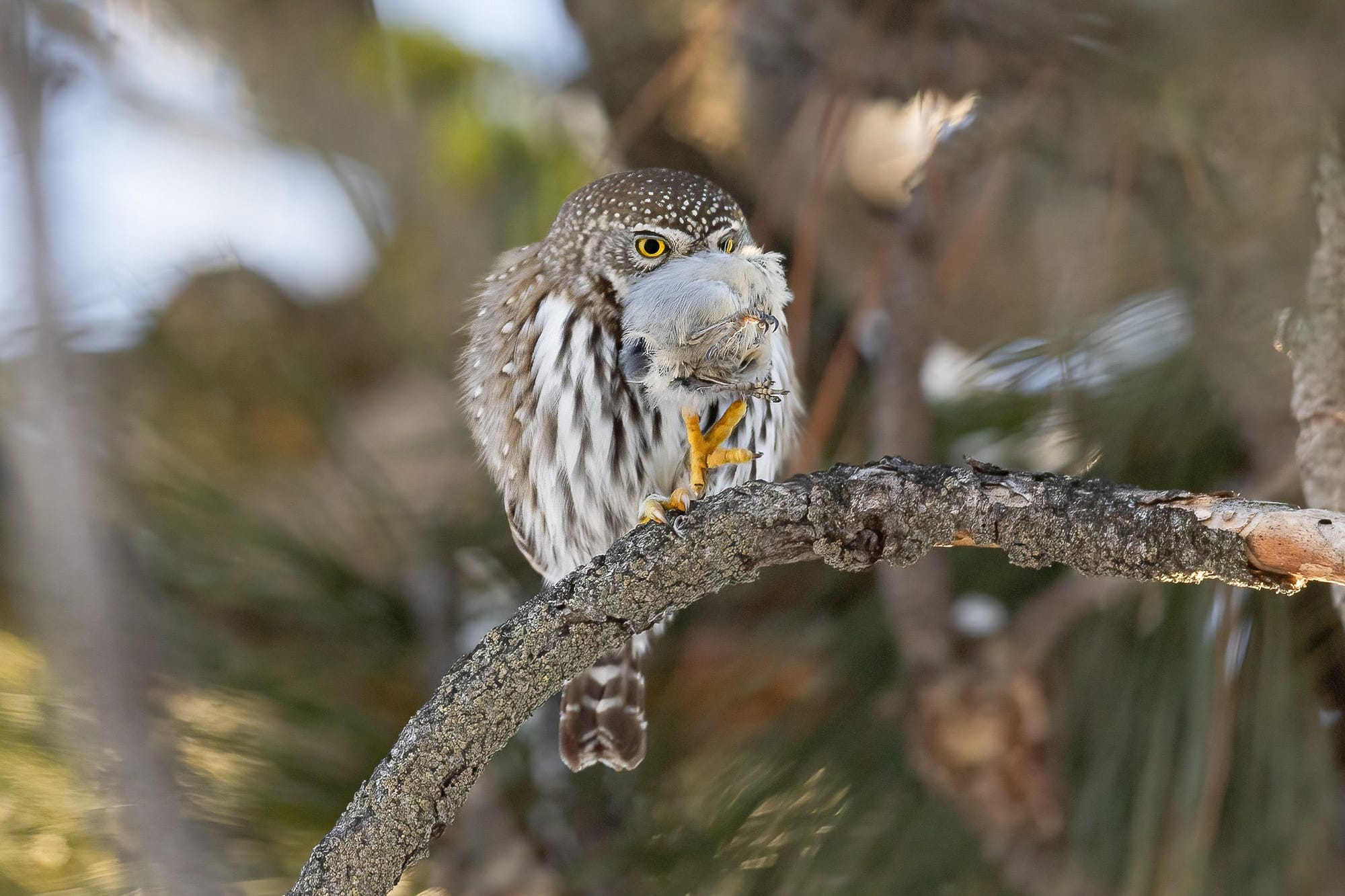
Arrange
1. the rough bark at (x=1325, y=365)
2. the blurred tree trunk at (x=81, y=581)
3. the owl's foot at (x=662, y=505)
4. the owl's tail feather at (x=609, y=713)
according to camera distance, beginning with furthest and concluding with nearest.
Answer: the owl's tail feather at (x=609, y=713) → the blurred tree trunk at (x=81, y=581) → the owl's foot at (x=662, y=505) → the rough bark at (x=1325, y=365)

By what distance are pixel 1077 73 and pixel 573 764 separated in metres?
Result: 1.47

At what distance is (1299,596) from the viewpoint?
1859mm

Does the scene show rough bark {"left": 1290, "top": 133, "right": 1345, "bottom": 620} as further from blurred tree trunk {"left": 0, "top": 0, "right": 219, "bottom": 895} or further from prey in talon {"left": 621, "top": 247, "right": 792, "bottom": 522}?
blurred tree trunk {"left": 0, "top": 0, "right": 219, "bottom": 895}

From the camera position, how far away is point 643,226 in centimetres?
213

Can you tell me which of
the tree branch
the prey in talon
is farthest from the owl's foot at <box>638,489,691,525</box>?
the tree branch

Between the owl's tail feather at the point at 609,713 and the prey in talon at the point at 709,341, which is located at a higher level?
the prey in talon at the point at 709,341

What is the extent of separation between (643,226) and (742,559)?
2.73ft

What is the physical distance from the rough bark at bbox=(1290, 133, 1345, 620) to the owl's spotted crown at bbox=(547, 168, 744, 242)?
2.96 feet

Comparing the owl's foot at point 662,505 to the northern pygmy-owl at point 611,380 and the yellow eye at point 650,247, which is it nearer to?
the northern pygmy-owl at point 611,380

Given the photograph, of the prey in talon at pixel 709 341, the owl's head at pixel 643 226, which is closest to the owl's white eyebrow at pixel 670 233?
the owl's head at pixel 643 226

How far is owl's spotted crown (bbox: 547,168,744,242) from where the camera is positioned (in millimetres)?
2094

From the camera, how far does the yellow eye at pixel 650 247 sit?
83.7 inches

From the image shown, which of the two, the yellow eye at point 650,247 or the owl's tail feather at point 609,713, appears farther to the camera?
the owl's tail feather at point 609,713

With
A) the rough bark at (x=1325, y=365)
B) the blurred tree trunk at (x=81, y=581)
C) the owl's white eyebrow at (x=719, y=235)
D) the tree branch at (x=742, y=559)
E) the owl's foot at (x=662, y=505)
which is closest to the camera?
the tree branch at (x=742, y=559)
